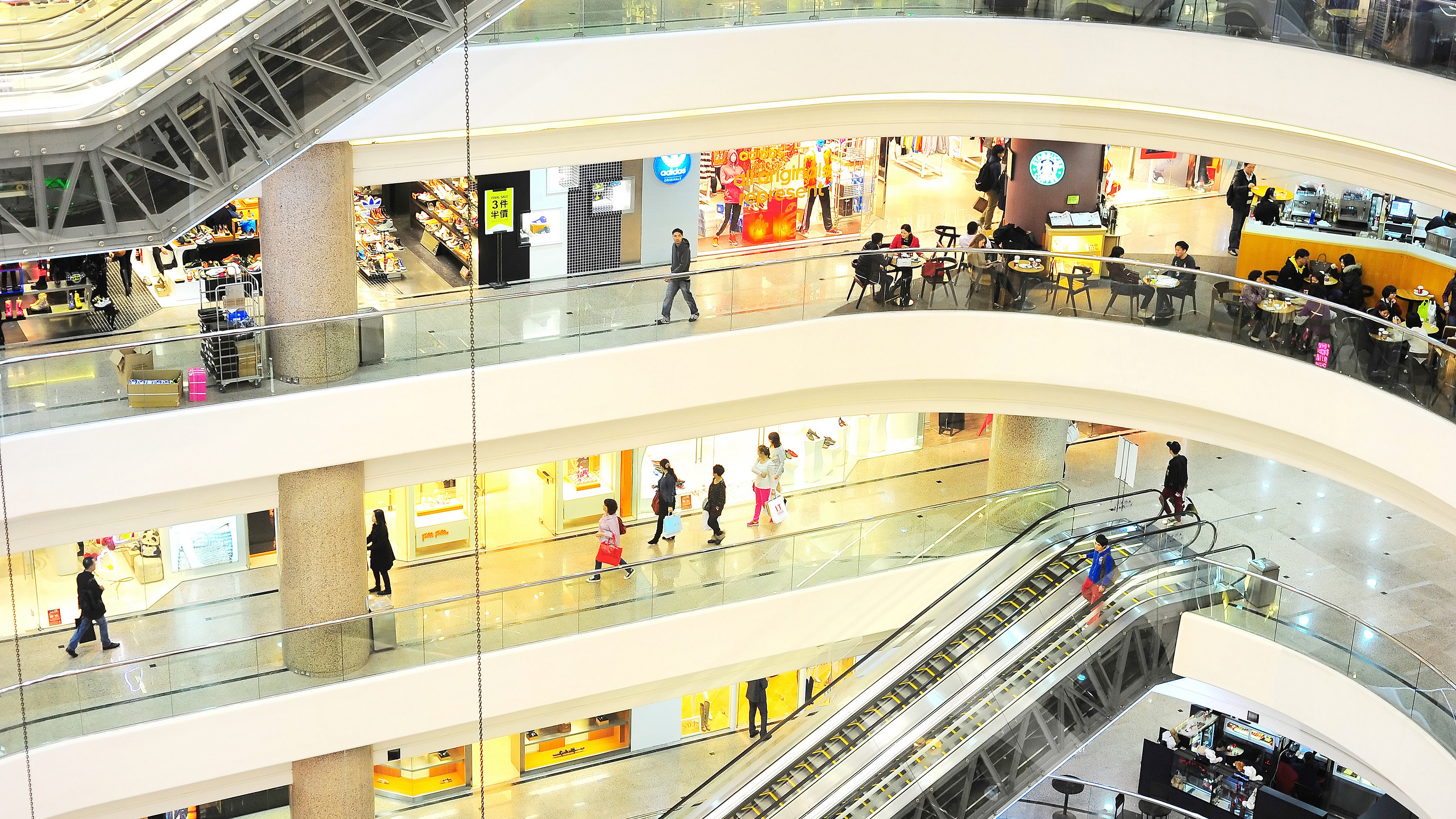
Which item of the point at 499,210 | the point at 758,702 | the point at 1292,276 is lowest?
the point at 758,702

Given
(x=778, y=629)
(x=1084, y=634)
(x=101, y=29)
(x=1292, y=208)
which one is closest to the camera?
(x=101, y=29)

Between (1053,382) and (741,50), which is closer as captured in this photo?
(741,50)

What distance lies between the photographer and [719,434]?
57.8ft

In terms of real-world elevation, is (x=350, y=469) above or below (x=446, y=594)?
above

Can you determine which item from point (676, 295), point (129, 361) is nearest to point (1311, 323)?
point (676, 295)

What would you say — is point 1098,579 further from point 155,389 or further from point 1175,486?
point 155,389

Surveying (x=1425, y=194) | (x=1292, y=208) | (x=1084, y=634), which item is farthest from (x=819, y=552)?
(x=1292, y=208)

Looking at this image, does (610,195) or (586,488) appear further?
(586,488)

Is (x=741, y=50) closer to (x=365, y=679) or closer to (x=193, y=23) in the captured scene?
(x=193, y=23)

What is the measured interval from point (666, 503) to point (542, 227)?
393 cm

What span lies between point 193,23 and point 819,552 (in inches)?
373

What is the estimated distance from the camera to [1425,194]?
16.0m

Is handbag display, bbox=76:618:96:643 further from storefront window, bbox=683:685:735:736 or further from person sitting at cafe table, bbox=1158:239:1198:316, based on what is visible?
person sitting at cafe table, bbox=1158:239:1198:316

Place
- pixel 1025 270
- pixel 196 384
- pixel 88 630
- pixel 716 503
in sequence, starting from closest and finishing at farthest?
pixel 196 384 < pixel 88 630 < pixel 1025 270 < pixel 716 503
